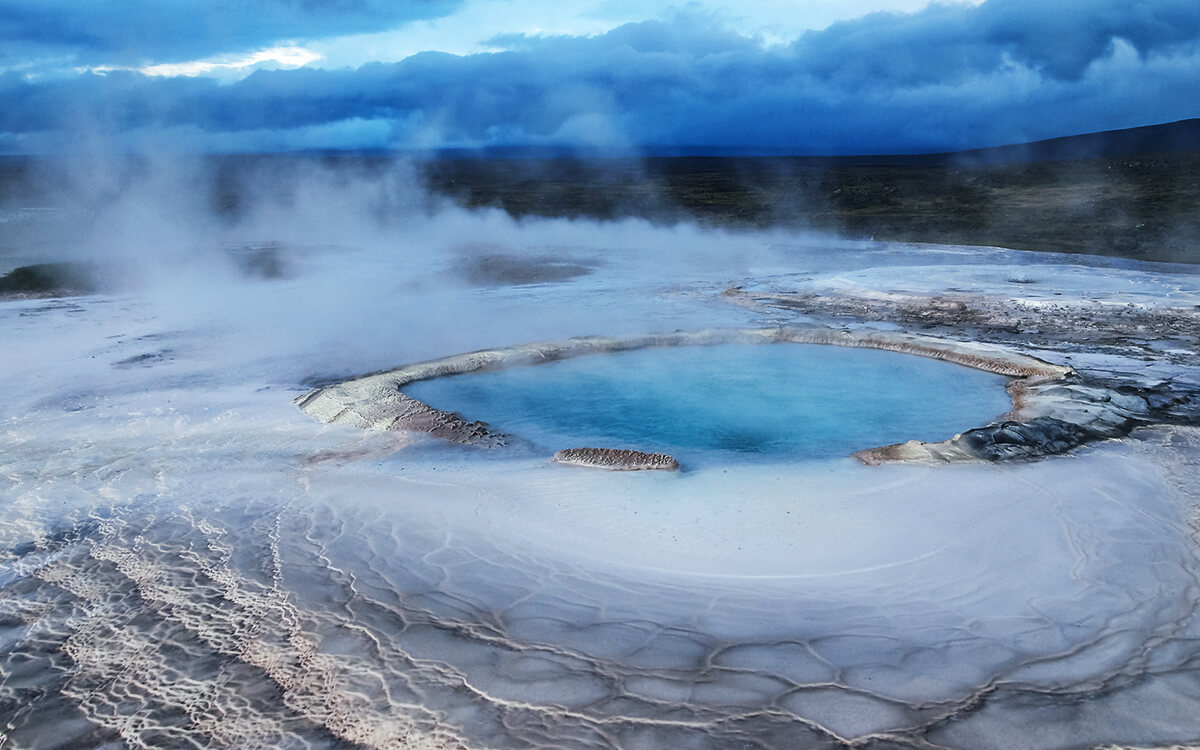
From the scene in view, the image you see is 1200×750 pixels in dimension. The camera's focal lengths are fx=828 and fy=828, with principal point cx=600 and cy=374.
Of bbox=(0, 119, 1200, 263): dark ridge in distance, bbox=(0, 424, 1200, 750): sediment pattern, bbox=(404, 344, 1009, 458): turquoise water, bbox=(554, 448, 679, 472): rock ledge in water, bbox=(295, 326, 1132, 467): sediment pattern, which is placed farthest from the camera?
bbox=(0, 119, 1200, 263): dark ridge in distance

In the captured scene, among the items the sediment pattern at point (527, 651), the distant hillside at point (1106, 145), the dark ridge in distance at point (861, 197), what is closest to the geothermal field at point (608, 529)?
the sediment pattern at point (527, 651)

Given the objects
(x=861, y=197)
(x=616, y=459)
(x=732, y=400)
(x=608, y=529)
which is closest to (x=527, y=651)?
(x=608, y=529)

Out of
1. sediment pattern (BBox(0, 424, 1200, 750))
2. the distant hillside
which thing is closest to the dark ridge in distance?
the distant hillside

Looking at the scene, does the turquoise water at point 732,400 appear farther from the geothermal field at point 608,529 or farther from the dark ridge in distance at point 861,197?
the dark ridge in distance at point 861,197

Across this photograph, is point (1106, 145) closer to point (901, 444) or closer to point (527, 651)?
point (901, 444)

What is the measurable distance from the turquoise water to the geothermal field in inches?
1.6

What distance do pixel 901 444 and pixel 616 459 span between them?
5.54 feet

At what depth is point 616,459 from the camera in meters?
4.73

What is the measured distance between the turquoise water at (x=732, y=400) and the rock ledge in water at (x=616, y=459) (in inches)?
10.5

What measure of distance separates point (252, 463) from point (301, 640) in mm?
2081

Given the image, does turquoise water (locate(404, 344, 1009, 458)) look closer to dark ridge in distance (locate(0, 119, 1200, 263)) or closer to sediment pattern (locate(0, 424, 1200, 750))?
sediment pattern (locate(0, 424, 1200, 750))

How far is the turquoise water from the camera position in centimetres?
520

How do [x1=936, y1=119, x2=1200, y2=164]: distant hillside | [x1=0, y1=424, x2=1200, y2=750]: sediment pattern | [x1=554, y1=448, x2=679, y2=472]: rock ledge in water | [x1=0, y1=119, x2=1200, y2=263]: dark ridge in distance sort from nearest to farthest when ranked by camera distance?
1. [x1=0, y1=424, x2=1200, y2=750]: sediment pattern
2. [x1=554, y1=448, x2=679, y2=472]: rock ledge in water
3. [x1=0, y1=119, x2=1200, y2=263]: dark ridge in distance
4. [x1=936, y1=119, x2=1200, y2=164]: distant hillside

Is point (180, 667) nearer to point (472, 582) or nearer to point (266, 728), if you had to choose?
point (266, 728)
